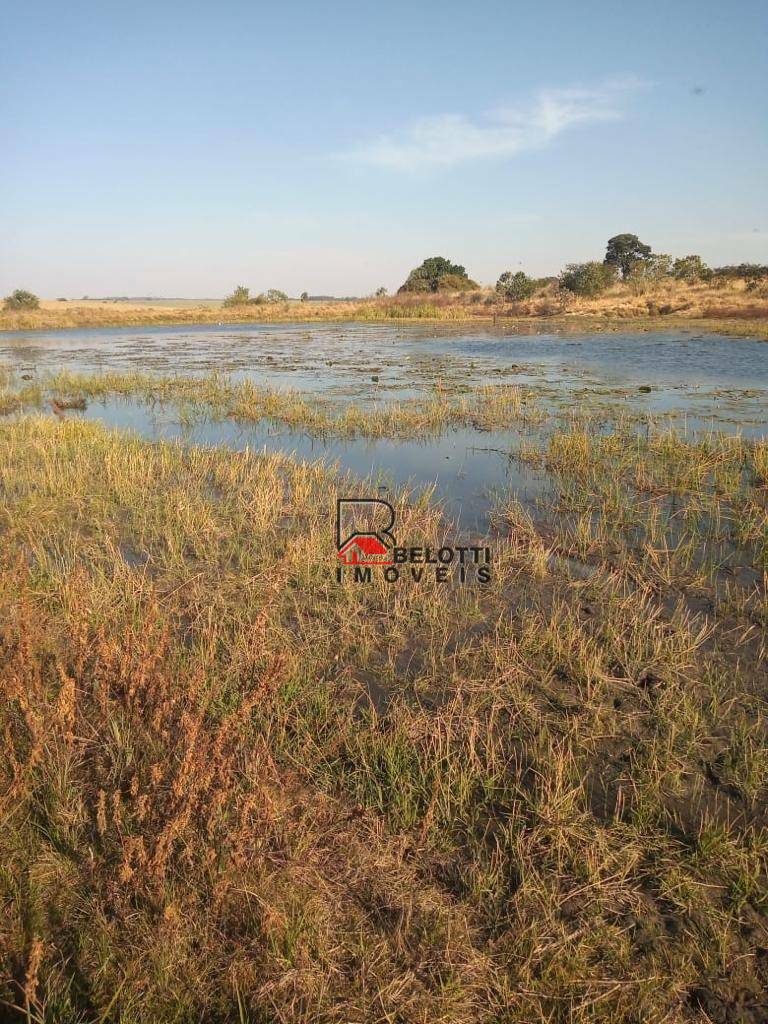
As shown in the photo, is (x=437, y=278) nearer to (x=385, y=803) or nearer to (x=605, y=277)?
(x=605, y=277)

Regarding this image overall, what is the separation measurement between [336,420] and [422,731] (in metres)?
8.34

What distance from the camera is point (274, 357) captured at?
Result: 854 inches

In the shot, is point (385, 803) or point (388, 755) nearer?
point (385, 803)

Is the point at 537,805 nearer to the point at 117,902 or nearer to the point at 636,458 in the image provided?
the point at 117,902

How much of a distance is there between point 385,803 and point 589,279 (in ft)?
141

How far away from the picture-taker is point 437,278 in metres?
52.8

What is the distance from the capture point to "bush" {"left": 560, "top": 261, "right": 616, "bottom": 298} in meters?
39.5

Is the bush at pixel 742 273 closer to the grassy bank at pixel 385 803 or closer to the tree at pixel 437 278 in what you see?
the tree at pixel 437 278

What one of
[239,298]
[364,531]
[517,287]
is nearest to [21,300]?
[239,298]

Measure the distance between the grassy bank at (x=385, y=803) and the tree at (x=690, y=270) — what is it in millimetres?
43414

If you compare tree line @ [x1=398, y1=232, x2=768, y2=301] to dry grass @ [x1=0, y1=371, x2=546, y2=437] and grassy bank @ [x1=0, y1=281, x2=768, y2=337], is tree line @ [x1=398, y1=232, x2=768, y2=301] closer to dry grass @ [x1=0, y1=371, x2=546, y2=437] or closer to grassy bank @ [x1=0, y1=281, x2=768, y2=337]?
grassy bank @ [x1=0, y1=281, x2=768, y2=337]

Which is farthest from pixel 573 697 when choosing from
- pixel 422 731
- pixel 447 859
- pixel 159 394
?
pixel 159 394

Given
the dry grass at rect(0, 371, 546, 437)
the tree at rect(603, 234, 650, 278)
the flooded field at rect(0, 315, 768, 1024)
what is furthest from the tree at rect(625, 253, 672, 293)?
the flooded field at rect(0, 315, 768, 1024)

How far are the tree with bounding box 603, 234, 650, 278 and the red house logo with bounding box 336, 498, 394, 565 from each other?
57718 millimetres
